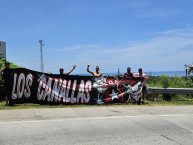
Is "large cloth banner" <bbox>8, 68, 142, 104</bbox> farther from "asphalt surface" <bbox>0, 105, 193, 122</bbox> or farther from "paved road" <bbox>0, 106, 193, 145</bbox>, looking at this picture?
"paved road" <bbox>0, 106, 193, 145</bbox>

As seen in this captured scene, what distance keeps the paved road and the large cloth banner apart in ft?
5.28

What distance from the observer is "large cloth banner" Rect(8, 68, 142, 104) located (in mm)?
14430

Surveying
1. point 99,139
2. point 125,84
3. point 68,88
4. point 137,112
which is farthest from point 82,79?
point 99,139

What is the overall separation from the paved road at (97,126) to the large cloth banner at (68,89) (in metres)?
1.61

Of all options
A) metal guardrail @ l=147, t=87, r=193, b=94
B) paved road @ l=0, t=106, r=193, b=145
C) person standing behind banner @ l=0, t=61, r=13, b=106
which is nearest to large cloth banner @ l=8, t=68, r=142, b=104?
person standing behind banner @ l=0, t=61, r=13, b=106

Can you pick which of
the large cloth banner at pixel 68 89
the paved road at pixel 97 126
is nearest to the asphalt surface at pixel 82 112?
the paved road at pixel 97 126

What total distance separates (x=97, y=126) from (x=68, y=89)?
17.4 ft

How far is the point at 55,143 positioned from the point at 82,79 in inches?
Answer: 299

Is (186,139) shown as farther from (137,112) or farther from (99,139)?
(137,112)

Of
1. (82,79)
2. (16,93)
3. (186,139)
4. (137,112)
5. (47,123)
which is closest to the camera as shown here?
(186,139)

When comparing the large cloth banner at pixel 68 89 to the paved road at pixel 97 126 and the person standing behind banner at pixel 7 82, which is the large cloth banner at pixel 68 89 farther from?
the paved road at pixel 97 126

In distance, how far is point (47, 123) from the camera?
1039 centimetres

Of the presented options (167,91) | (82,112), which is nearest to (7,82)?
(82,112)

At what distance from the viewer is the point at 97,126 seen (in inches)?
396
